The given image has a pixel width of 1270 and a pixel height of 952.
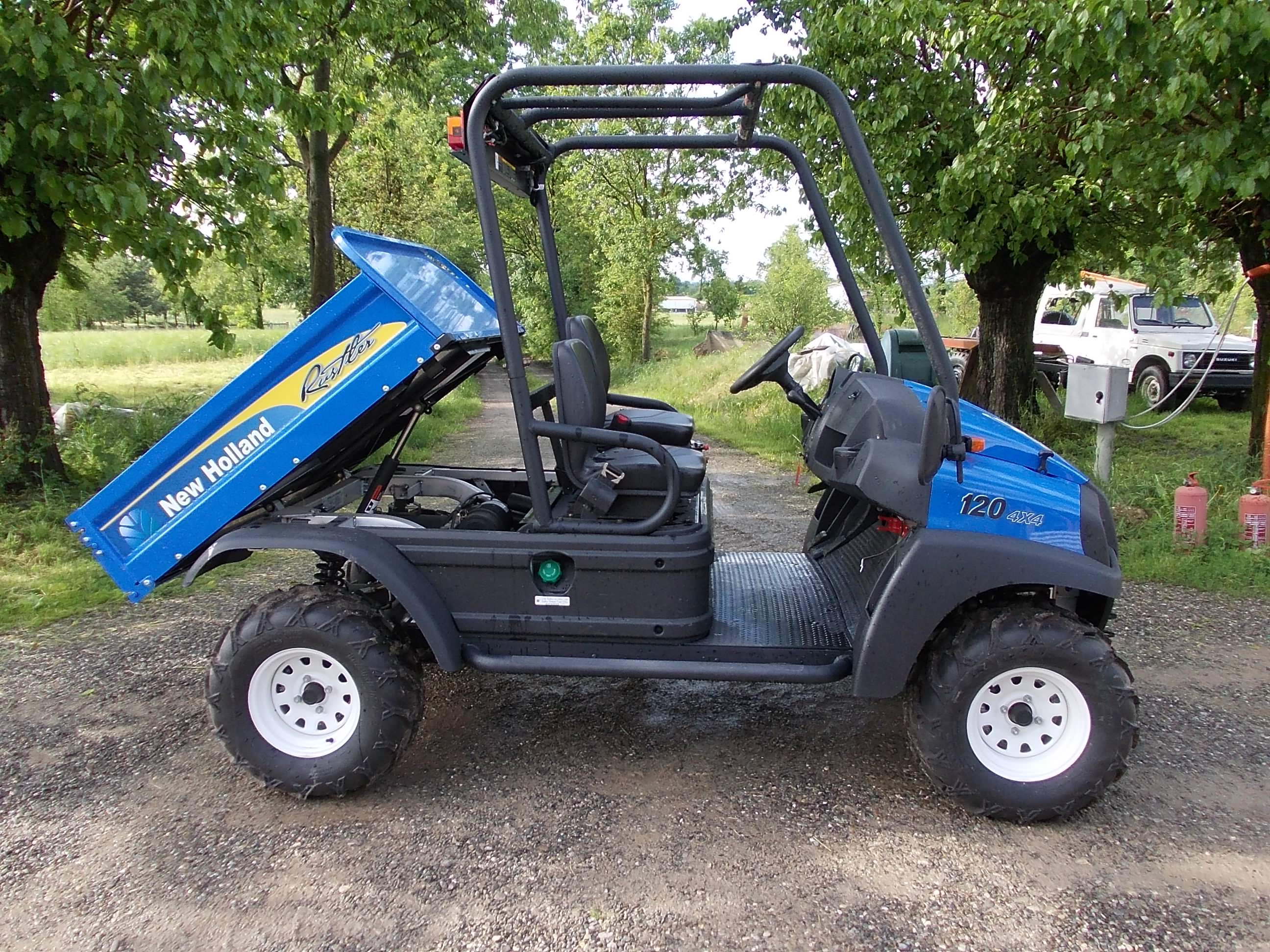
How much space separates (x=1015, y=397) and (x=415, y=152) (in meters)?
14.1

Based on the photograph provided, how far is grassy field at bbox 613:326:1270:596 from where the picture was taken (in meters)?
5.85

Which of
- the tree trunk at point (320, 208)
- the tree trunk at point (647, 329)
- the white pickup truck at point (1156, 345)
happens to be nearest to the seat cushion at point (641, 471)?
the tree trunk at point (320, 208)

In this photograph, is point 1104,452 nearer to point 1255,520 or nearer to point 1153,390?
point 1255,520

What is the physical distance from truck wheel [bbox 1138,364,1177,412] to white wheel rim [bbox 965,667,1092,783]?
1234 cm

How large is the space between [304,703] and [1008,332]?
8851 millimetres

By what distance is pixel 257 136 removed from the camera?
6672 mm

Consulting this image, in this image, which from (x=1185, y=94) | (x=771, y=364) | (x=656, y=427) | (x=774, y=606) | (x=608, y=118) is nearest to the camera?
(x=608, y=118)

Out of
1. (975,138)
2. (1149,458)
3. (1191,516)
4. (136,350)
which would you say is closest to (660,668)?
(1191,516)

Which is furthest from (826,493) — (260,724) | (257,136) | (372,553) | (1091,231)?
(1091,231)

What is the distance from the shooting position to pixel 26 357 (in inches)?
273

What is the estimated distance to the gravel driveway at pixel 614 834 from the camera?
2641 millimetres

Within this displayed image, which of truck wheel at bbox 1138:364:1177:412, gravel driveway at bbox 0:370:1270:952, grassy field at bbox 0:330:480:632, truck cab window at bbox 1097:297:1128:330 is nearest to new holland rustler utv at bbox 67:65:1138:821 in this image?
gravel driveway at bbox 0:370:1270:952

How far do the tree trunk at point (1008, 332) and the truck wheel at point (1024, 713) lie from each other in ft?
24.5

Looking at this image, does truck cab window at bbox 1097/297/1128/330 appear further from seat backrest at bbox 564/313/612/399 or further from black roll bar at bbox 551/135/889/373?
seat backrest at bbox 564/313/612/399
